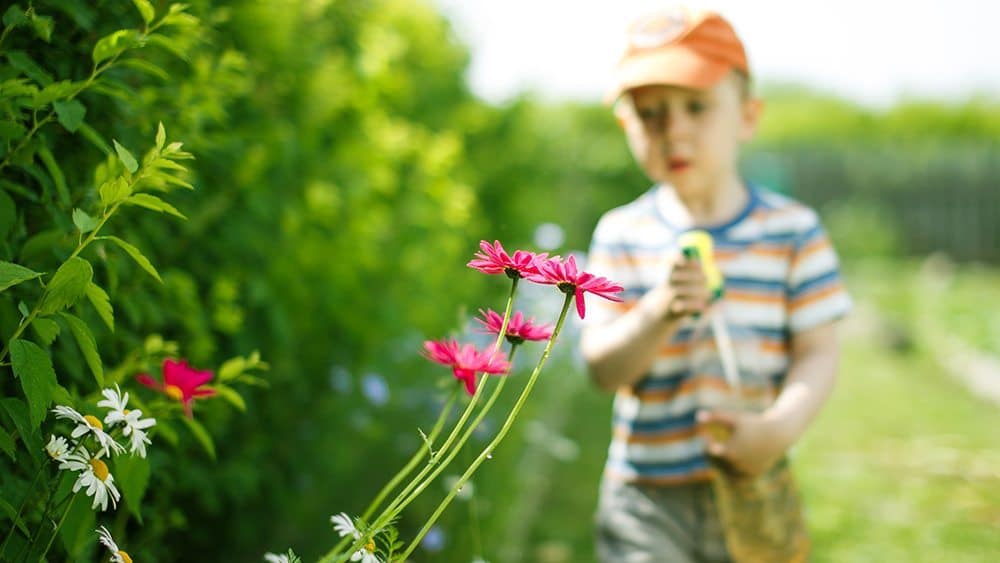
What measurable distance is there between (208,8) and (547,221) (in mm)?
4961

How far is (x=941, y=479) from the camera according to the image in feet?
17.3

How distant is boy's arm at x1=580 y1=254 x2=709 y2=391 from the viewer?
2.03 metres

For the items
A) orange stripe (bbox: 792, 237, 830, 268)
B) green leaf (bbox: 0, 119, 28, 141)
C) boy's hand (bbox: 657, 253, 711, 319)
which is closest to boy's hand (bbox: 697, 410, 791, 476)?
boy's hand (bbox: 657, 253, 711, 319)

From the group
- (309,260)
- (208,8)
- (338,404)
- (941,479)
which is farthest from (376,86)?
(941,479)

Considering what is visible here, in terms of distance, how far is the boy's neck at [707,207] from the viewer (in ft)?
7.95

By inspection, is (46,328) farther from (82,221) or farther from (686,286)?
(686,286)

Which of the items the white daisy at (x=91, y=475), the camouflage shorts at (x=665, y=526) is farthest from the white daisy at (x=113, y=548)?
the camouflage shorts at (x=665, y=526)

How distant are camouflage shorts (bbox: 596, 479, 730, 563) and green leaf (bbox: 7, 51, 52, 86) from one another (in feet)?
4.74

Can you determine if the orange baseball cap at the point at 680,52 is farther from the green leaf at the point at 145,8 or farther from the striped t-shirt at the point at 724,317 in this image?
the green leaf at the point at 145,8

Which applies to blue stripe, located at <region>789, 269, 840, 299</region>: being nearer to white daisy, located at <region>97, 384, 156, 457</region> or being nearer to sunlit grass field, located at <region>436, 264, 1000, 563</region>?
sunlit grass field, located at <region>436, 264, 1000, 563</region>

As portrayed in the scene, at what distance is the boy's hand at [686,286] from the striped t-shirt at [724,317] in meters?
0.27

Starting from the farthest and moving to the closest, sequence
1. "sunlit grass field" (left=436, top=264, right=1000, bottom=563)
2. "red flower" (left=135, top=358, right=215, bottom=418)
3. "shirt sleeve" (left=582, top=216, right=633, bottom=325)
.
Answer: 1. "sunlit grass field" (left=436, top=264, right=1000, bottom=563)
2. "shirt sleeve" (left=582, top=216, right=633, bottom=325)
3. "red flower" (left=135, top=358, right=215, bottom=418)

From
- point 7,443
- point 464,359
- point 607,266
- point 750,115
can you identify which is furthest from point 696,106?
point 7,443

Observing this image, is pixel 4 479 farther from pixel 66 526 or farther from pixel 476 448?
pixel 476 448
